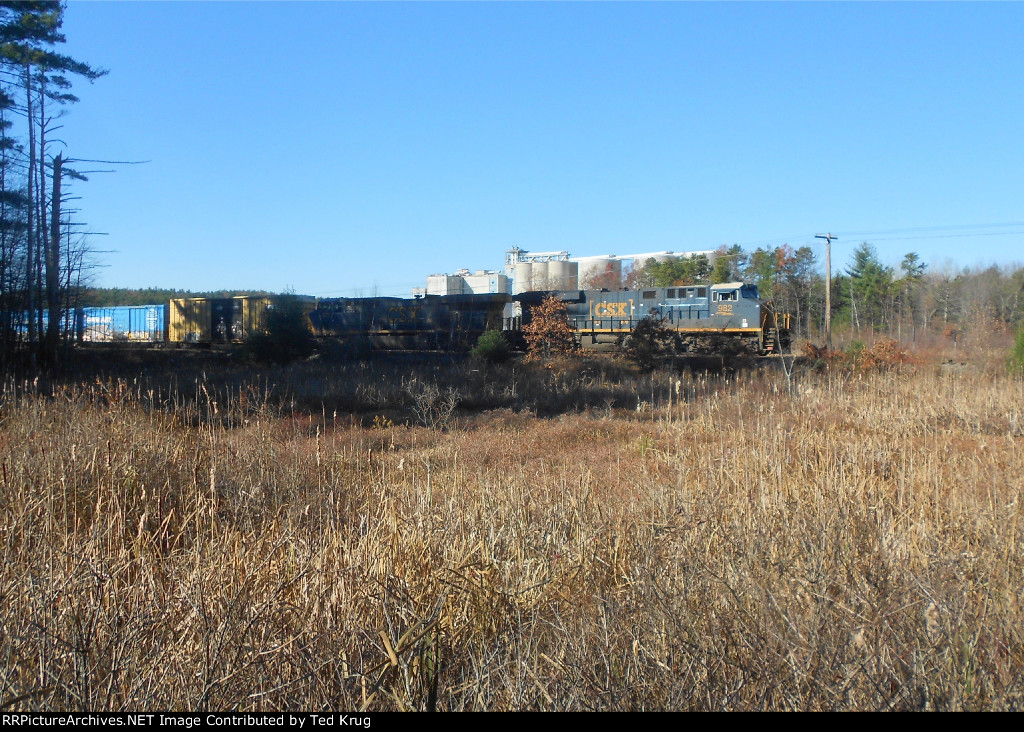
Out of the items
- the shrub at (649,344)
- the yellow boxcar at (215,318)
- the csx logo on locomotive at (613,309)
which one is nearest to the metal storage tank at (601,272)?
the yellow boxcar at (215,318)

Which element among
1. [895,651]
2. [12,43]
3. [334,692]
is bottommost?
[334,692]

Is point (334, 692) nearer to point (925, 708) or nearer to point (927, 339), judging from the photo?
point (925, 708)

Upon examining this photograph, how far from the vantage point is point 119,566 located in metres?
3.57

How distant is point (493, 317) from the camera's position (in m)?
33.3

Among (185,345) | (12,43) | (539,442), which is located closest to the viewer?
(539,442)

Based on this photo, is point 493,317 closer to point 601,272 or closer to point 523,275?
point 523,275

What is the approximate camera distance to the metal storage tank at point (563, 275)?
267ft

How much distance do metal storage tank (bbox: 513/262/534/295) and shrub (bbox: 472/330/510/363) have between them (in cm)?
5758

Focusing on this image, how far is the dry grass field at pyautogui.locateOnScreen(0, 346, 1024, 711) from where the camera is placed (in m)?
2.61

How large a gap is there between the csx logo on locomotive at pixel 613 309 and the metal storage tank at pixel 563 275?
4896cm

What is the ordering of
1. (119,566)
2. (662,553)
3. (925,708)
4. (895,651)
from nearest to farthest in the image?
(925,708), (895,651), (119,566), (662,553)

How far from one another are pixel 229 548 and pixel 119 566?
0.63 m

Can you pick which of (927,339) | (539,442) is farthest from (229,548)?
(927,339)

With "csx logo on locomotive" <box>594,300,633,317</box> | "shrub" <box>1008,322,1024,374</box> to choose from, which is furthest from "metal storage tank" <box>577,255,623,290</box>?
"shrub" <box>1008,322,1024,374</box>
